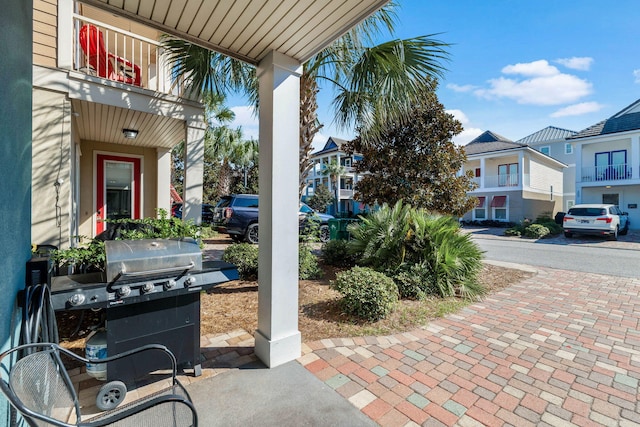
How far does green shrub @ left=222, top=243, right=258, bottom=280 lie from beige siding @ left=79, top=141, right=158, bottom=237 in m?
4.04

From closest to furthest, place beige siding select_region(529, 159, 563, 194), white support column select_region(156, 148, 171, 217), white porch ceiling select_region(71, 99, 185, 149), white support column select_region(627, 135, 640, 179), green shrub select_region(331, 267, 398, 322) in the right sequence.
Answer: green shrub select_region(331, 267, 398, 322) → white porch ceiling select_region(71, 99, 185, 149) → white support column select_region(156, 148, 171, 217) → white support column select_region(627, 135, 640, 179) → beige siding select_region(529, 159, 563, 194)

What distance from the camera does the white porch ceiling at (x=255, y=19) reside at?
92.6 inches

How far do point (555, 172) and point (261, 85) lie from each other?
31.5 meters

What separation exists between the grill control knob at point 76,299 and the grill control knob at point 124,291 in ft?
0.72

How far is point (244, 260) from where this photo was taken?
5.85 metres

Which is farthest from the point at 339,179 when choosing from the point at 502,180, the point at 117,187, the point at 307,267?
the point at 307,267

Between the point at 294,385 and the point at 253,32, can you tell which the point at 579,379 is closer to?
the point at 294,385

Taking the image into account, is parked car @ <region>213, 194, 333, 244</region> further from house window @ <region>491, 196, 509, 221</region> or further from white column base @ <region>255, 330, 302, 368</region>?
house window @ <region>491, 196, 509, 221</region>

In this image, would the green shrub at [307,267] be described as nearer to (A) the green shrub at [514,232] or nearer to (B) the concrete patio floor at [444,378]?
(B) the concrete patio floor at [444,378]

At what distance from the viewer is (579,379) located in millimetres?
2744

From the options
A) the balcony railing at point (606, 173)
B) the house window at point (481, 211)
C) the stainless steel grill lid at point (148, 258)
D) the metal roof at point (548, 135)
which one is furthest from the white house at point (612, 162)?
the stainless steel grill lid at point (148, 258)

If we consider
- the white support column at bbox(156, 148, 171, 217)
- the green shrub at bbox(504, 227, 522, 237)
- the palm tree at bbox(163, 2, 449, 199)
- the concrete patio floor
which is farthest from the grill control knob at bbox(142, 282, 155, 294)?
the green shrub at bbox(504, 227, 522, 237)

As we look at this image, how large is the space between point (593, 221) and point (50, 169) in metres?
19.0

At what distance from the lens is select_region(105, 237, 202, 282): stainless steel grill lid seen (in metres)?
2.28
